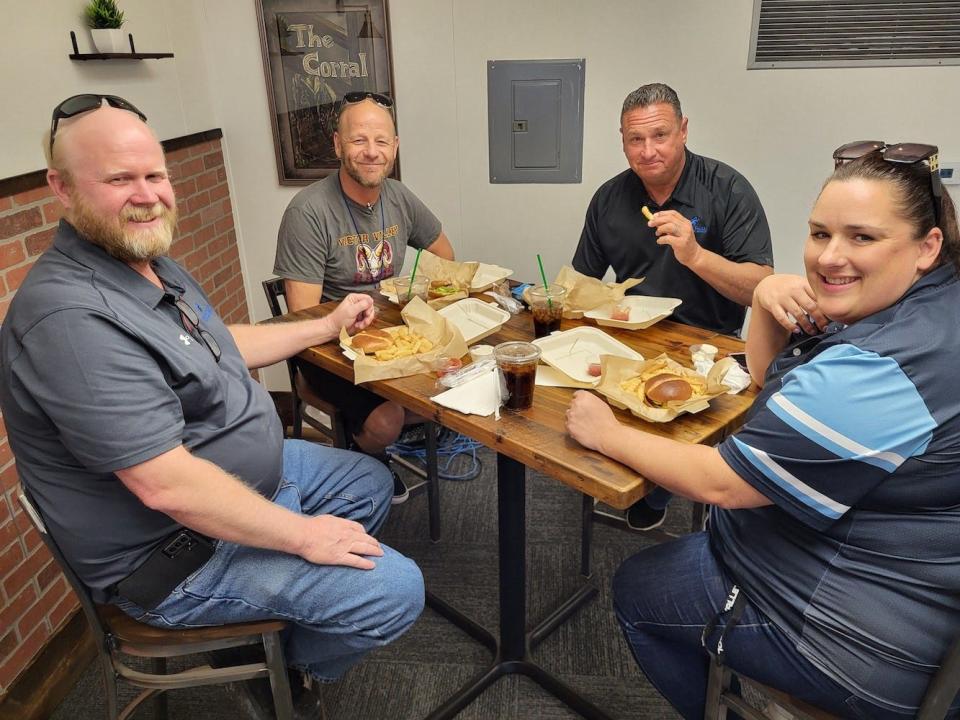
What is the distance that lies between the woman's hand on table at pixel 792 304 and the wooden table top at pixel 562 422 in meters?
0.18

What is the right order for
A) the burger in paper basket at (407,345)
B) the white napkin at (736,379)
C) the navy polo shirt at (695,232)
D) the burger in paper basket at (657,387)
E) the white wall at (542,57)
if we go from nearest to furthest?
the burger in paper basket at (657,387) < the white napkin at (736,379) < the burger in paper basket at (407,345) < the navy polo shirt at (695,232) < the white wall at (542,57)

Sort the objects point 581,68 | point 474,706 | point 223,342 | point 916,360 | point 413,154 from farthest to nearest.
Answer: point 413,154
point 581,68
point 474,706
point 223,342
point 916,360

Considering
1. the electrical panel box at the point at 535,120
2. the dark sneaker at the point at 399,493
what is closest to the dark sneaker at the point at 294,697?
the dark sneaker at the point at 399,493

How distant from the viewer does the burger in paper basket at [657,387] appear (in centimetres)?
141

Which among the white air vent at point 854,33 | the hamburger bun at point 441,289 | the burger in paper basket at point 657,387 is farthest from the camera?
the white air vent at point 854,33

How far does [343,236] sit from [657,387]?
4.47ft

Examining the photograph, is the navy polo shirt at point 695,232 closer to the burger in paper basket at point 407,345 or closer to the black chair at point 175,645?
the burger in paper basket at point 407,345

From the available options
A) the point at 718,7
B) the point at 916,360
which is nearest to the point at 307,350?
the point at 916,360

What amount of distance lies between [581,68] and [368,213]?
111 cm

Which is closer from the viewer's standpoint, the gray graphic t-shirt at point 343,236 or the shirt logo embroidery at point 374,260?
the gray graphic t-shirt at point 343,236

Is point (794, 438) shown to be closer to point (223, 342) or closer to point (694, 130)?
A: point (223, 342)

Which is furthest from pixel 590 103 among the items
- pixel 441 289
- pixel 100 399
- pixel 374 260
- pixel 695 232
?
pixel 100 399

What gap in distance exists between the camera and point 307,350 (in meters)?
1.87

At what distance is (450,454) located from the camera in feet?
9.95
